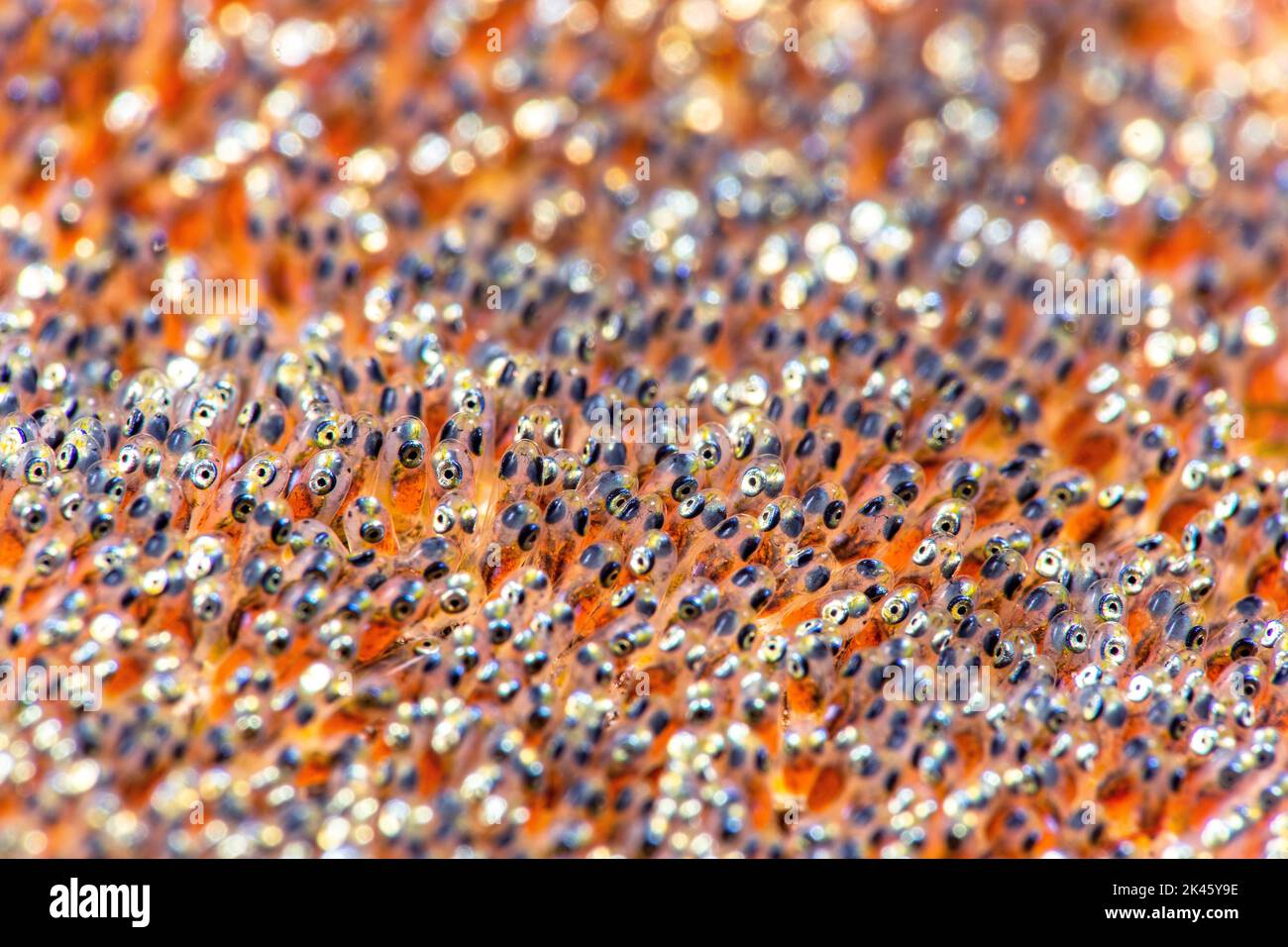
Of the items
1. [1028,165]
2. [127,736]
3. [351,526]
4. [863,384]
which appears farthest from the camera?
[1028,165]

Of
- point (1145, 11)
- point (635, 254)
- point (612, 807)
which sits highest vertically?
point (1145, 11)

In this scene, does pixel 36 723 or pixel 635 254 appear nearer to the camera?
pixel 36 723

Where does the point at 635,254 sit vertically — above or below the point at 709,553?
above

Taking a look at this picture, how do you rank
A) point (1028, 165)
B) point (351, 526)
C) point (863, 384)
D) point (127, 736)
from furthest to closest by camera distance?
1. point (1028, 165)
2. point (863, 384)
3. point (351, 526)
4. point (127, 736)

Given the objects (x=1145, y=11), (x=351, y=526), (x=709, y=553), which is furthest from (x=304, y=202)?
(x=1145, y=11)

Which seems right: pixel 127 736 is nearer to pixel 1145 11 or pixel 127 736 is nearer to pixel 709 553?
pixel 709 553

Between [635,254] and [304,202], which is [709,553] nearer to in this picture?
[635,254]

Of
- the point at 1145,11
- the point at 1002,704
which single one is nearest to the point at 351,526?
the point at 1002,704
